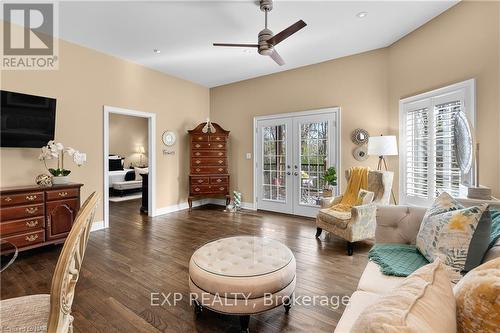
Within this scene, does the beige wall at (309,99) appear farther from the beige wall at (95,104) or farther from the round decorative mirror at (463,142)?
the round decorative mirror at (463,142)

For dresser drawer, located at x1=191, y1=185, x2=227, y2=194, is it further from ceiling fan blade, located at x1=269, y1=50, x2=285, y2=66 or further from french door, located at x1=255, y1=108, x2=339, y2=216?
ceiling fan blade, located at x1=269, y1=50, x2=285, y2=66

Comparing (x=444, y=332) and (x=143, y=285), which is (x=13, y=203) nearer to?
(x=143, y=285)

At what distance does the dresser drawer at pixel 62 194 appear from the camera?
3.12 m

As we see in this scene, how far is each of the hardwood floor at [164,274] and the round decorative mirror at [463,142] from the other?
4.97 ft

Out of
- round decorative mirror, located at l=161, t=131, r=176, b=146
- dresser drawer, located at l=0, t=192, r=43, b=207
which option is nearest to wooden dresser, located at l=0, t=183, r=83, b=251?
dresser drawer, located at l=0, t=192, r=43, b=207

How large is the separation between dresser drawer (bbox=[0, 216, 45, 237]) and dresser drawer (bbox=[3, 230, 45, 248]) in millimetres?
60

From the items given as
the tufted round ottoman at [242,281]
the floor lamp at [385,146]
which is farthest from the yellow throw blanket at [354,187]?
the tufted round ottoman at [242,281]

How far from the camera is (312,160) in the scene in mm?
4812

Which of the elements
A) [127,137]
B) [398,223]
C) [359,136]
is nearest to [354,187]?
[359,136]

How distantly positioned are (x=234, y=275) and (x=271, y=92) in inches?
174

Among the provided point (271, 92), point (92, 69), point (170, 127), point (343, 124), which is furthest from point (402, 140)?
point (92, 69)

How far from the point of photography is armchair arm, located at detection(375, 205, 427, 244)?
78.3 inches

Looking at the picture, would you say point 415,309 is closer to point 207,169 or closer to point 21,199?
point 21,199

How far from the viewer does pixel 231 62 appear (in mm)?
4551
